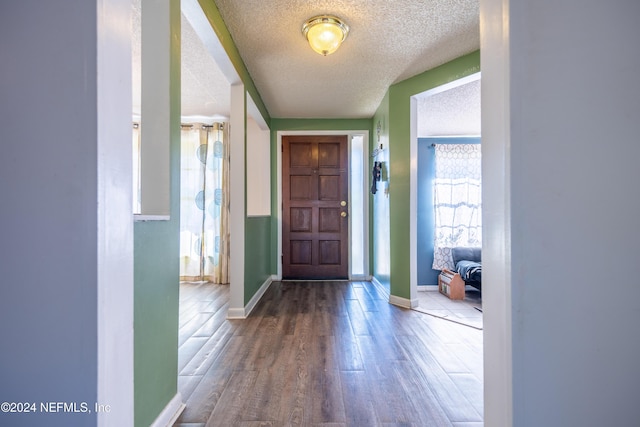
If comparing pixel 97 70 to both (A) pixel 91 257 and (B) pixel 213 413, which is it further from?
(B) pixel 213 413

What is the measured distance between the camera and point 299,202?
4367 millimetres

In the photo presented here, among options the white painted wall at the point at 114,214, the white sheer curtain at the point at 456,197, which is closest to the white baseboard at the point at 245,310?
the white painted wall at the point at 114,214

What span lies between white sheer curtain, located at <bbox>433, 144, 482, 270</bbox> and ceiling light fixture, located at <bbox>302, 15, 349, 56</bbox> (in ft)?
9.25

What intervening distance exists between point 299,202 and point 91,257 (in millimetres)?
3750

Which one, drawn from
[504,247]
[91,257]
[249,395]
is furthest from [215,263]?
[504,247]

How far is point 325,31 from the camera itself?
6.80ft

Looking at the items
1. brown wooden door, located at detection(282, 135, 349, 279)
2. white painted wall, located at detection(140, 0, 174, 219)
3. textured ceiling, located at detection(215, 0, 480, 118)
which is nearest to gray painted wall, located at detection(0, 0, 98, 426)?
white painted wall, located at detection(140, 0, 174, 219)

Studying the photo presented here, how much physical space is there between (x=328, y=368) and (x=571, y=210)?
1.52m

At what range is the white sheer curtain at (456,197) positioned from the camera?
439cm

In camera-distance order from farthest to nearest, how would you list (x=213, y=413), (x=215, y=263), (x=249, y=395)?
(x=215, y=263)
(x=249, y=395)
(x=213, y=413)

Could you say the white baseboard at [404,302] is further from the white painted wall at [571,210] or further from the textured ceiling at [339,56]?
the white painted wall at [571,210]

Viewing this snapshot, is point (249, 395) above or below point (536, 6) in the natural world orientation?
below

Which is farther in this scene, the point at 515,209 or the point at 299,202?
the point at 299,202

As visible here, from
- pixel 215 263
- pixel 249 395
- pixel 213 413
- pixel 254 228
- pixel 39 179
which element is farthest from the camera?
pixel 215 263
